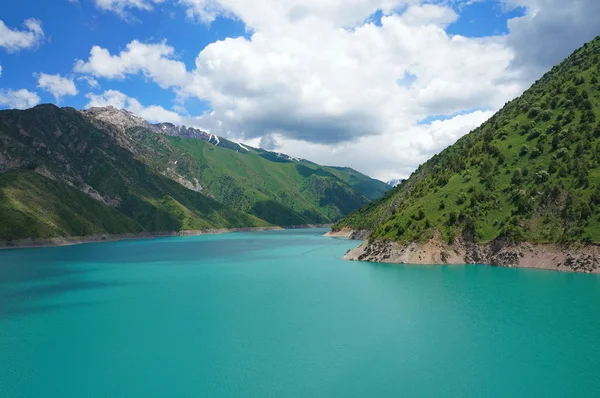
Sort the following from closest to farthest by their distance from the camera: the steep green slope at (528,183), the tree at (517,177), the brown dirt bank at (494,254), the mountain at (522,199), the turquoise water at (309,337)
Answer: the turquoise water at (309,337) → the brown dirt bank at (494,254) → the mountain at (522,199) → the steep green slope at (528,183) → the tree at (517,177)

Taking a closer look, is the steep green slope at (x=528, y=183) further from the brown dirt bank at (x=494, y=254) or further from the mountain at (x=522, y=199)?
the brown dirt bank at (x=494, y=254)

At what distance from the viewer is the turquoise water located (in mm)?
31500

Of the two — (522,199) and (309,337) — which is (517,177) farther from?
(309,337)

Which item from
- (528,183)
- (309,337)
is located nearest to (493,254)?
(528,183)

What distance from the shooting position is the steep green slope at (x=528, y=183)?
85.1m

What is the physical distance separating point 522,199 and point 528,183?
252 inches

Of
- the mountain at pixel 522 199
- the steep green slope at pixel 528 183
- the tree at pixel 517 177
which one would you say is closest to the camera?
the mountain at pixel 522 199

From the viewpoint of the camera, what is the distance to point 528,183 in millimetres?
95688

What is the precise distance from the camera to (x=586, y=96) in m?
110

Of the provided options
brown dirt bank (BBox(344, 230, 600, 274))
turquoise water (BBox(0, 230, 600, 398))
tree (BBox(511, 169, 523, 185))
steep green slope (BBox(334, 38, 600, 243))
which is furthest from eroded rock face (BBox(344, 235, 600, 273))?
tree (BBox(511, 169, 523, 185))

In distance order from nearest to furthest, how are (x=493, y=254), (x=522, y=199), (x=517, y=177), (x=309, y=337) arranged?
1. (x=309, y=337)
2. (x=493, y=254)
3. (x=522, y=199)
4. (x=517, y=177)

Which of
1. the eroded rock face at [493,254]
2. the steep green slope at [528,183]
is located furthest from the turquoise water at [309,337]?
the steep green slope at [528,183]

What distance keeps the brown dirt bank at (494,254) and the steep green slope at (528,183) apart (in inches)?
70.7

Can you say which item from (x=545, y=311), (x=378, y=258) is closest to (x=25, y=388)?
(x=545, y=311)
